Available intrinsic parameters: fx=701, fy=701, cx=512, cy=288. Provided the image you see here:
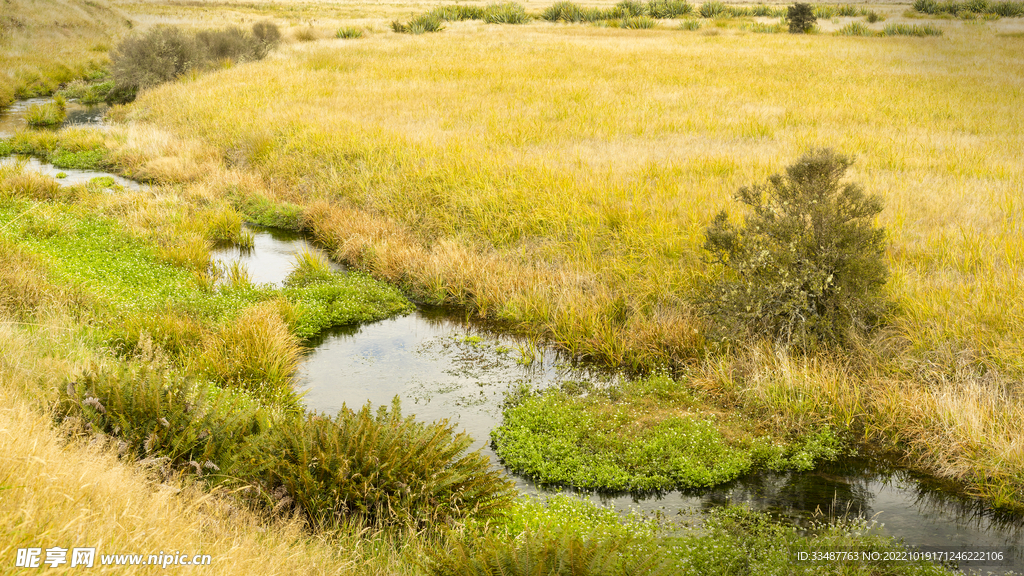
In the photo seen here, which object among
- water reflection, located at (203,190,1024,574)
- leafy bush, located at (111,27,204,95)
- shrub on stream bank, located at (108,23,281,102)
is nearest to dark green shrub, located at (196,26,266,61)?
shrub on stream bank, located at (108,23,281,102)

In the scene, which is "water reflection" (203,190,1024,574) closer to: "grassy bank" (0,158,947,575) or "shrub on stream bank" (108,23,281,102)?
"grassy bank" (0,158,947,575)

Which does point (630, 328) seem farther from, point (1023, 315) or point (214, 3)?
point (214, 3)

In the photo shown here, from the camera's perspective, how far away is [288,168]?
16.1 metres

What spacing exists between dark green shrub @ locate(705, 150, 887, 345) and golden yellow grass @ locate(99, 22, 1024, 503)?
411mm

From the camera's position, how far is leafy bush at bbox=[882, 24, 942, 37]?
4269cm

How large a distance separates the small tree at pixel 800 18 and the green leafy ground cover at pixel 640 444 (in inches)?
1681

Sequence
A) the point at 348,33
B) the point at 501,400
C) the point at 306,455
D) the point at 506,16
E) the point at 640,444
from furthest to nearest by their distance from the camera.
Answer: the point at 506,16 → the point at 348,33 → the point at 501,400 → the point at 640,444 → the point at 306,455

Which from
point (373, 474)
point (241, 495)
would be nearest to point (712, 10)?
point (373, 474)

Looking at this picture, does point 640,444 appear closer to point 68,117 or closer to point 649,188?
point 649,188

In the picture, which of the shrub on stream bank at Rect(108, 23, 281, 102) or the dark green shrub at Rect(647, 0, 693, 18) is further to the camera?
the dark green shrub at Rect(647, 0, 693, 18)

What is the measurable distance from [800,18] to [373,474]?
4624cm

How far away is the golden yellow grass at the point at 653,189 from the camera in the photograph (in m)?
7.34

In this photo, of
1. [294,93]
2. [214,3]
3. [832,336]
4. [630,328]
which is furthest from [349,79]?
[214,3]

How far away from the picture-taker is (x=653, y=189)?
12.2m
